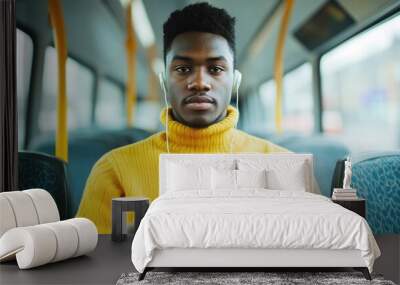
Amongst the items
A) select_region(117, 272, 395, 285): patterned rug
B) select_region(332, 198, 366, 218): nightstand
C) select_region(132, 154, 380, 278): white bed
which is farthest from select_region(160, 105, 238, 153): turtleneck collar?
select_region(117, 272, 395, 285): patterned rug

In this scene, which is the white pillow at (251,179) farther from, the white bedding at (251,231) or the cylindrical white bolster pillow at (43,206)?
the cylindrical white bolster pillow at (43,206)

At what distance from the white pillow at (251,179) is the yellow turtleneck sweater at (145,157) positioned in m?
0.74

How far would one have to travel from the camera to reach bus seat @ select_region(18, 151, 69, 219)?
664 cm

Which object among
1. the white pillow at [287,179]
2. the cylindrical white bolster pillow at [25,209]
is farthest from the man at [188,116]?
the cylindrical white bolster pillow at [25,209]

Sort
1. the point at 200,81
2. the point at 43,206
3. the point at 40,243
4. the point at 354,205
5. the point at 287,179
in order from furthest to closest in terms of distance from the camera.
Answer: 1. the point at 200,81
2. the point at 287,179
3. the point at 354,205
4. the point at 43,206
5. the point at 40,243

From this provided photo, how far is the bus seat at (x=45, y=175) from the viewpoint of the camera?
261 inches

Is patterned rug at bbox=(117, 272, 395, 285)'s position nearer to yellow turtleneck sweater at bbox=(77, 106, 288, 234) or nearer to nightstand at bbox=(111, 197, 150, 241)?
nightstand at bbox=(111, 197, 150, 241)

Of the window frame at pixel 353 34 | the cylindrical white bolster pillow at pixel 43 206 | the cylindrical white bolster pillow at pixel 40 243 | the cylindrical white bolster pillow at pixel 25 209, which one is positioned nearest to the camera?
the cylindrical white bolster pillow at pixel 40 243

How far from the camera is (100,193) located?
21.6 ft

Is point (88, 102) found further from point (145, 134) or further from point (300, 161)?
point (300, 161)

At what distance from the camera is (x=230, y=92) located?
259 inches

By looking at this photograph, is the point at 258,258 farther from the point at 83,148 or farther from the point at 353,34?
the point at 353,34

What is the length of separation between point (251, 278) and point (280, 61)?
301 cm

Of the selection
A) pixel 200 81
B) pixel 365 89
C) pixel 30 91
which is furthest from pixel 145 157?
pixel 365 89
